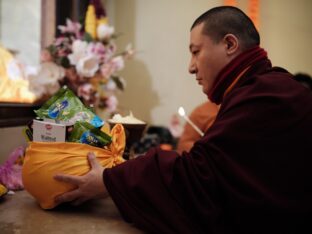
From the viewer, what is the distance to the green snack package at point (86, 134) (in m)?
0.78

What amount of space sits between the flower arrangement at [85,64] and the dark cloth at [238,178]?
0.83 m

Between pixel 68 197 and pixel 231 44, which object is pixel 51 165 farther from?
pixel 231 44

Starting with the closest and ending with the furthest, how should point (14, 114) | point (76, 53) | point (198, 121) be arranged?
point (14, 114) → point (76, 53) → point (198, 121)

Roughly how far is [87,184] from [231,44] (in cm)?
54

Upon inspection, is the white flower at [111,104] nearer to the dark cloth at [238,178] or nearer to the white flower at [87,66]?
the white flower at [87,66]

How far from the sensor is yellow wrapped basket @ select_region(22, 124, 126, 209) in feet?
2.48

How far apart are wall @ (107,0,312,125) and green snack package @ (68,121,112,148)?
953mm

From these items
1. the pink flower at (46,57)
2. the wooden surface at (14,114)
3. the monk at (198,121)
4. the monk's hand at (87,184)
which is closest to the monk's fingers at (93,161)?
the monk's hand at (87,184)

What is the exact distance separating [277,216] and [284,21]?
1560 mm

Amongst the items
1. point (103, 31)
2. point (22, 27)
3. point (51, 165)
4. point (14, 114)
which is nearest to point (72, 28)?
point (103, 31)

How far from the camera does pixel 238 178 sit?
65 cm

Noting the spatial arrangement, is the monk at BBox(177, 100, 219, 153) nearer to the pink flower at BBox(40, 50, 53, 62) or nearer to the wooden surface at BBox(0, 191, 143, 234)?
the pink flower at BBox(40, 50, 53, 62)

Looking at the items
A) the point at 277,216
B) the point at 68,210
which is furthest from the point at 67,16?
the point at 277,216

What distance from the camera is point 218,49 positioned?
2.94 feet
